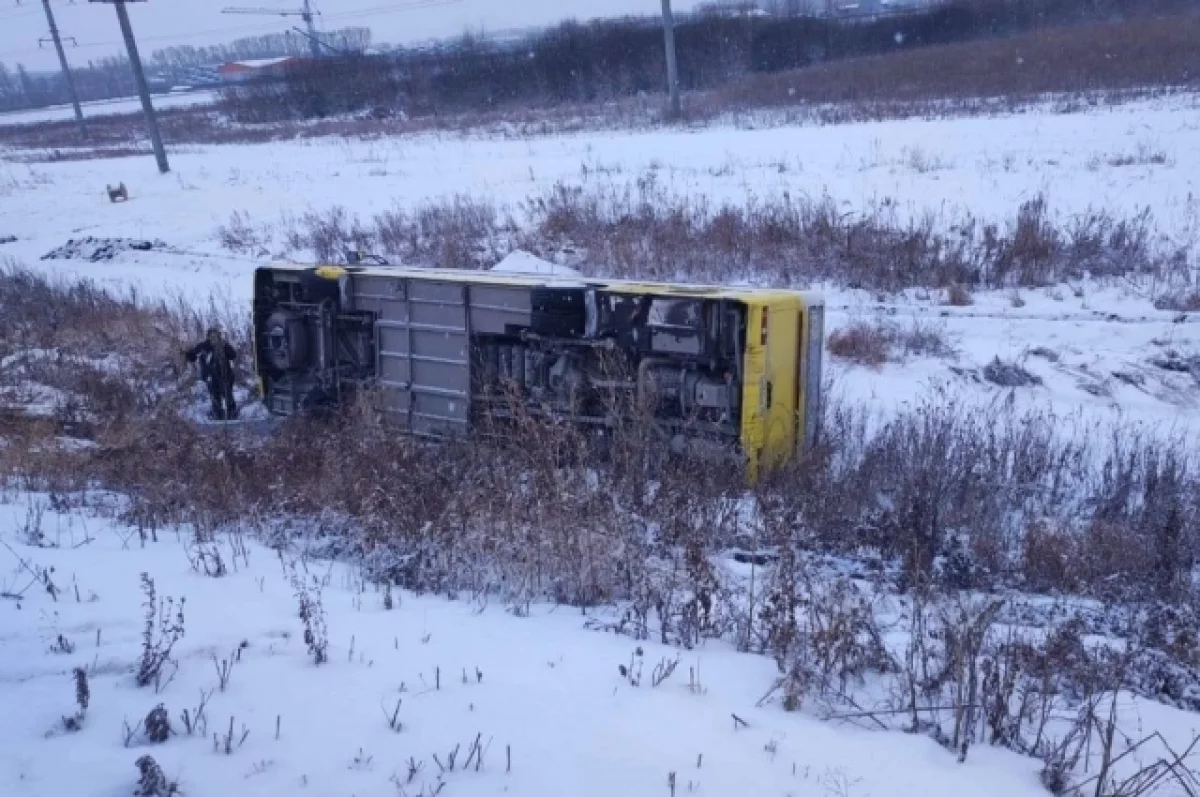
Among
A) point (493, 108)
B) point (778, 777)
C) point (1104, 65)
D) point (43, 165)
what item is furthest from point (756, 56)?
point (778, 777)

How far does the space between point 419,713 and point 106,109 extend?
79351 millimetres

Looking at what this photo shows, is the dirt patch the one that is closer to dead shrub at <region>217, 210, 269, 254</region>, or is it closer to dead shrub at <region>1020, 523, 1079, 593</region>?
dead shrub at <region>217, 210, 269, 254</region>

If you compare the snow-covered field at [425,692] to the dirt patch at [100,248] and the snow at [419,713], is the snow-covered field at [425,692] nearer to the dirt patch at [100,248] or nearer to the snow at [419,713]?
the snow at [419,713]

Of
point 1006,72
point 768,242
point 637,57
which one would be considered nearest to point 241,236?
point 768,242

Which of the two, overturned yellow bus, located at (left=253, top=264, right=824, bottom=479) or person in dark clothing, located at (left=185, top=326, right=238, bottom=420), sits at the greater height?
overturned yellow bus, located at (left=253, top=264, right=824, bottom=479)

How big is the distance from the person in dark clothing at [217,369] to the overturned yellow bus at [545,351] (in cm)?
78

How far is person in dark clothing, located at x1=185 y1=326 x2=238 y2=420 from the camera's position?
10219mm

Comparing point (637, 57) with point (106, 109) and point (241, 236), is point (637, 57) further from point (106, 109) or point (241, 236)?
point (106, 109)

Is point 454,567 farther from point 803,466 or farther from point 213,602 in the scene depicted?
point 803,466

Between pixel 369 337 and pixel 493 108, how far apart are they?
117 ft

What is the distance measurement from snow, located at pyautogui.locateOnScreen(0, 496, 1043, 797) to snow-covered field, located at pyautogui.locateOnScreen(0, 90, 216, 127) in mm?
63535

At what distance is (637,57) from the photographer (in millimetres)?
45875

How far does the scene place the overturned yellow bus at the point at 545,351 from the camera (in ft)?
23.6

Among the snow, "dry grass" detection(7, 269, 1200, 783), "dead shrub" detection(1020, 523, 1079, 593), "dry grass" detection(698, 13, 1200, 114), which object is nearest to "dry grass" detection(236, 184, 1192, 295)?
"dry grass" detection(7, 269, 1200, 783)
